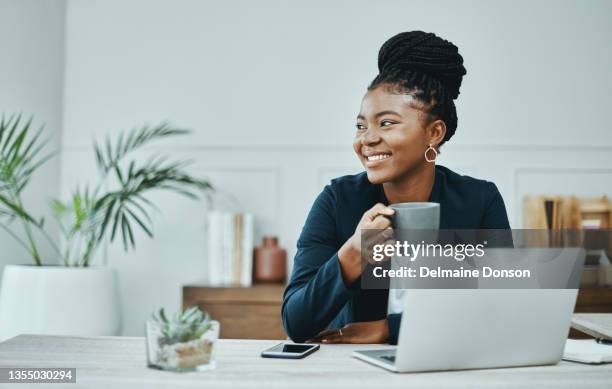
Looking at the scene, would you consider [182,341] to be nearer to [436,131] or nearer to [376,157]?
[376,157]

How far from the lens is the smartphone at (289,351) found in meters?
1.08

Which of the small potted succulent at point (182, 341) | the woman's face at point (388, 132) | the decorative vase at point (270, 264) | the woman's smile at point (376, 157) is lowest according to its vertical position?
the decorative vase at point (270, 264)

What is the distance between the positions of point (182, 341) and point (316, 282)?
1.46ft

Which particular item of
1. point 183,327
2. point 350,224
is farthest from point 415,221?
point 350,224

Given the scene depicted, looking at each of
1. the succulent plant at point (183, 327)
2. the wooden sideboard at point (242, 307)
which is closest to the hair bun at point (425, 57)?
the succulent plant at point (183, 327)

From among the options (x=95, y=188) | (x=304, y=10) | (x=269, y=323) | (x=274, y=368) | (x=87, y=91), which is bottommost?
(x=269, y=323)

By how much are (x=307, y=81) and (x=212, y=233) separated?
92 centimetres

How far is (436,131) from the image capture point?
1502 millimetres

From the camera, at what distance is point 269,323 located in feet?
9.21

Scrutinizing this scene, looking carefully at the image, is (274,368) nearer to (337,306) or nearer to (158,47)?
(337,306)

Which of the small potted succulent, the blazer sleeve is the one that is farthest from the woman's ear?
the small potted succulent

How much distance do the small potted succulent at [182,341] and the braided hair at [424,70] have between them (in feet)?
2.48

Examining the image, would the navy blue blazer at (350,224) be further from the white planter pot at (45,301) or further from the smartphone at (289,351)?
the white planter pot at (45,301)

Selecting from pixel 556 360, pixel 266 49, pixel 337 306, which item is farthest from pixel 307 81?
pixel 556 360
